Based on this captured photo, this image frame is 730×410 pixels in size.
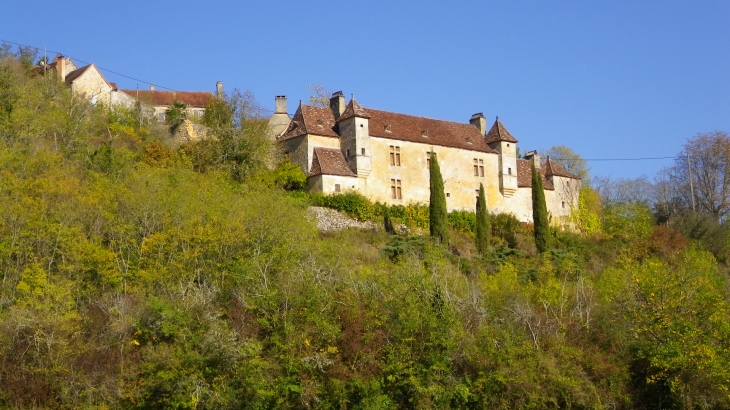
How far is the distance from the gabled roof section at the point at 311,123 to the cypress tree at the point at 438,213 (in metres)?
6.70

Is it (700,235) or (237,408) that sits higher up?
(700,235)

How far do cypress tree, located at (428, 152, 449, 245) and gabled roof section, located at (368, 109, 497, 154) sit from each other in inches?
209

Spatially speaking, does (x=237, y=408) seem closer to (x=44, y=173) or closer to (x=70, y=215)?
(x=70, y=215)

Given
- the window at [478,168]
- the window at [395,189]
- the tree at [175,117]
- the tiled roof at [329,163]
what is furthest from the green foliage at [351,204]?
the tree at [175,117]

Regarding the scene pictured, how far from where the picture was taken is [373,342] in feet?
101

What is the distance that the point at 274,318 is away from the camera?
3009 cm

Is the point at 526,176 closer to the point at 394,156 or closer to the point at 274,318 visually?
the point at 394,156

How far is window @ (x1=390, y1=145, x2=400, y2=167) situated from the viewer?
52844 mm

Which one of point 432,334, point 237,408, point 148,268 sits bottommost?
point 237,408

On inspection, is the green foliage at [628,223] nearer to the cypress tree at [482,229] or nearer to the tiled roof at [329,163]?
the cypress tree at [482,229]

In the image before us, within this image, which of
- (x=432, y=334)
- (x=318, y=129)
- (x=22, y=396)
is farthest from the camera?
(x=318, y=129)

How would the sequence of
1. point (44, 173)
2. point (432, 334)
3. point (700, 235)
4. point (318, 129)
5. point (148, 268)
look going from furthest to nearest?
point (700, 235) < point (318, 129) < point (44, 173) < point (148, 268) < point (432, 334)

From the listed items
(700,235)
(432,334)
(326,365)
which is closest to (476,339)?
(432,334)

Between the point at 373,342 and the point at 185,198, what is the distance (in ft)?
34.2
